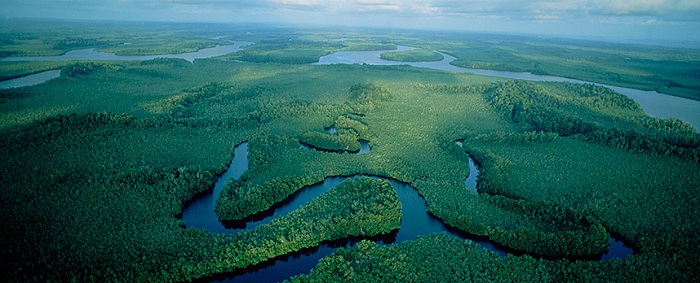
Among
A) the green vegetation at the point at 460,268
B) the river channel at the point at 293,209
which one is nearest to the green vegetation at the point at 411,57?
the river channel at the point at 293,209

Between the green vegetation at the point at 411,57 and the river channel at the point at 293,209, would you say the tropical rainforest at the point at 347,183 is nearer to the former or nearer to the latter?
the river channel at the point at 293,209

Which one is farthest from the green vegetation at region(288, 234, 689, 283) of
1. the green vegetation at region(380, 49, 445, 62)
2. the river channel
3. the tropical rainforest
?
the green vegetation at region(380, 49, 445, 62)

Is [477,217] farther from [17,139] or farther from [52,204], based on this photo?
[17,139]

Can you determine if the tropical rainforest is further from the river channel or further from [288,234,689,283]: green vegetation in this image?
the river channel

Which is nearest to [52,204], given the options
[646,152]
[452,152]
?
[452,152]

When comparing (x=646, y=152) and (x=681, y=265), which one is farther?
(x=646, y=152)

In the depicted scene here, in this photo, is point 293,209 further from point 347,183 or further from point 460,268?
point 460,268
